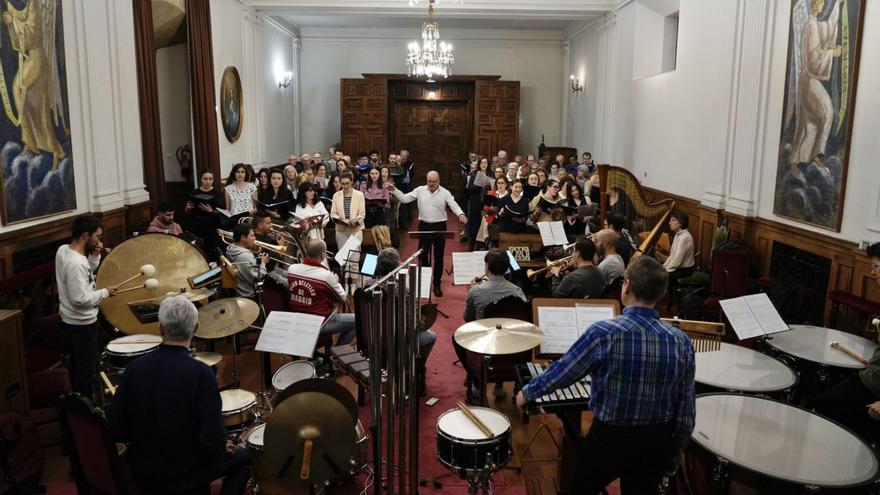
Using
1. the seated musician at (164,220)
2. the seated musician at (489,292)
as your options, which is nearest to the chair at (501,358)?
the seated musician at (489,292)

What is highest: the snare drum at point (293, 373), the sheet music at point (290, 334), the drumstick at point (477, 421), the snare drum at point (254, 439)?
the sheet music at point (290, 334)

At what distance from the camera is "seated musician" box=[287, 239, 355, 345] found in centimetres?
509

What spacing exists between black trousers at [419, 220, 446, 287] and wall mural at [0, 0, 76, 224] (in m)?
3.95

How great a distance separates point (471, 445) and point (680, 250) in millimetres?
4807

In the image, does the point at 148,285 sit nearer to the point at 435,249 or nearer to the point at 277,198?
the point at 277,198

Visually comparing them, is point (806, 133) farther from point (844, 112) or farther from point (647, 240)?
point (647, 240)

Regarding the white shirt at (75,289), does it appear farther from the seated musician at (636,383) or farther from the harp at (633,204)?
the harp at (633,204)

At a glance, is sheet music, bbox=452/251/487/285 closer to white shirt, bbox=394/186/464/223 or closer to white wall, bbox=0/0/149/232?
white shirt, bbox=394/186/464/223

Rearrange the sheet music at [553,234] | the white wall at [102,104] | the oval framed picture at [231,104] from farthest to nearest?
the oval framed picture at [231,104]
the sheet music at [553,234]
the white wall at [102,104]

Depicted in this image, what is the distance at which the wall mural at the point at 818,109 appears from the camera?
5.73 m

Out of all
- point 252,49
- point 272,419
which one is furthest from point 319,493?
point 252,49

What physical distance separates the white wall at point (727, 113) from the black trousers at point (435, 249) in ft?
11.6

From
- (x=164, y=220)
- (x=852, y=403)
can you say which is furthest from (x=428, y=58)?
(x=852, y=403)

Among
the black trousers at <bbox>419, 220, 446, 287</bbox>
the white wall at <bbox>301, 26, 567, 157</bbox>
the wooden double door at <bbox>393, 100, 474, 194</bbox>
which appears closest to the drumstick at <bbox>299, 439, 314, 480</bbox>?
the black trousers at <bbox>419, 220, 446, 287</bbox>
